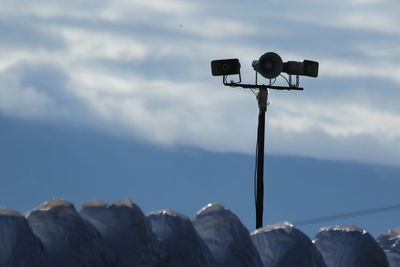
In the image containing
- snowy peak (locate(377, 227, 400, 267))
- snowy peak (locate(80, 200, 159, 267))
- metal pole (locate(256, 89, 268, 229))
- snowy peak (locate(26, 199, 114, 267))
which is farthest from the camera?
metal pole (locate(256, 89, 268, 229))

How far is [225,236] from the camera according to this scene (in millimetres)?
19938

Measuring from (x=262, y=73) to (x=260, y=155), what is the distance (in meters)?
2.42

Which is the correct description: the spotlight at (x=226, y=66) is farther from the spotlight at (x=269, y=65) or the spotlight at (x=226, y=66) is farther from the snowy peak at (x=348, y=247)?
the snowy peak at (x=348, y=247)

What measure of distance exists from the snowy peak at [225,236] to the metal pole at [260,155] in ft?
43.8

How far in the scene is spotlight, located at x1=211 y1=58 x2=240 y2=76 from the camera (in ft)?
108

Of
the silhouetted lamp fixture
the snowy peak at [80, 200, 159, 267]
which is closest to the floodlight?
the silhouetted lamp fixture

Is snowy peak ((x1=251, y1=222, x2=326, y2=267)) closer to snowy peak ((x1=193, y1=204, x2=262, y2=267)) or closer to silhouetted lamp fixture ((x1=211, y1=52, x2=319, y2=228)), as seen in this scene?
snowy peak ((x1=193, y1=204, x2=262, y2=267))

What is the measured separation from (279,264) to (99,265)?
3799 millimetres

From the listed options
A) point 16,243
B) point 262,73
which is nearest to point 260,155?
point 262,73

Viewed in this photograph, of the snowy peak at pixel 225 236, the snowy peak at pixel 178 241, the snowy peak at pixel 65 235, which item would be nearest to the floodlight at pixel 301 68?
the snowy peak at pixel 225 236

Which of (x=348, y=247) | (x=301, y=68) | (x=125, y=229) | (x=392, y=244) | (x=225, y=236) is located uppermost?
(x=301, y=68)

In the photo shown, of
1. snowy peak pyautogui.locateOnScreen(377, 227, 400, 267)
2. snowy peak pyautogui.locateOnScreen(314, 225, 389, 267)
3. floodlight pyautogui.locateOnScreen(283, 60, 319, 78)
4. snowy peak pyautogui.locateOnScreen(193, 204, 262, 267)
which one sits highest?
floodlight pyautogui.locateOnScreen(283, 60, 319, 78)

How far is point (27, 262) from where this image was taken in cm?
1711

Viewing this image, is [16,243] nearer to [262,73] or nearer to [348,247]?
[348,247]
